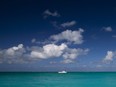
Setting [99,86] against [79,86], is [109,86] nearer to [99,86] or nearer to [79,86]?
[99,86]

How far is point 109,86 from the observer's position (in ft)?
85.6

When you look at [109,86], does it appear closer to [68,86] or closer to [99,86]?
[99,86]

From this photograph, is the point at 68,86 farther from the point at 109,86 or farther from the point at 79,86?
the point at 109,86

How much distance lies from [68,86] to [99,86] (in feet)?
13.1

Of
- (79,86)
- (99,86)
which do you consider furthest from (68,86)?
(99,86)

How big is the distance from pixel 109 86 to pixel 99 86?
1355mm

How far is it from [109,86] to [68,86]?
4832mm

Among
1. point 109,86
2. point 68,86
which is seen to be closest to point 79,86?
point 68,86

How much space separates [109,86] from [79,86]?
3505mm

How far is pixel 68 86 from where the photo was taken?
84.7ft

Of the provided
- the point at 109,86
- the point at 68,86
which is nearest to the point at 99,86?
the point at 109,86

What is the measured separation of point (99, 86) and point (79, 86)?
2532mm

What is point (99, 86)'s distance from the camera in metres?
27.0
